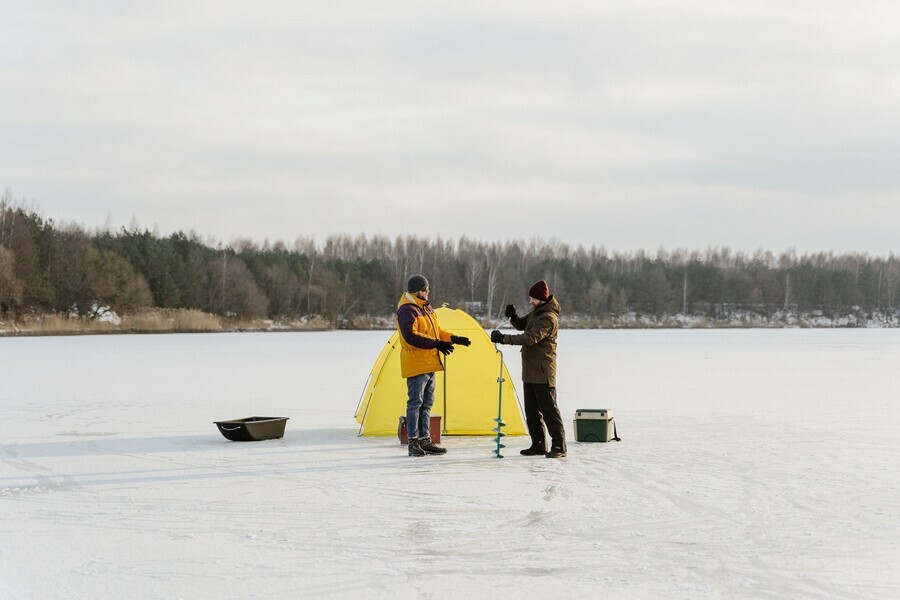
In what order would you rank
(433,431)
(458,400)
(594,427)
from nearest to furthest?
(433,431)
(594,427)
(458,400)


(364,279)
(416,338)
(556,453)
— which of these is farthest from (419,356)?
(364,279)

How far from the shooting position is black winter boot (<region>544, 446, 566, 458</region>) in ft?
28.0

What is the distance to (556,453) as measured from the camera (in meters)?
8.56

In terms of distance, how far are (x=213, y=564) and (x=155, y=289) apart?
5341 centimetres

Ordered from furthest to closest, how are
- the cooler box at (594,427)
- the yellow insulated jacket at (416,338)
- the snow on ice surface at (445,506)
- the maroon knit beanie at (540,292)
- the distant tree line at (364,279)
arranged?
the distant tree line at (364,279)
the cooler box at (594,427)
the maroon knit beanie at (540,292)
the yellow insulated jacket at (416,338)
the snow on ice surface at (445,506)

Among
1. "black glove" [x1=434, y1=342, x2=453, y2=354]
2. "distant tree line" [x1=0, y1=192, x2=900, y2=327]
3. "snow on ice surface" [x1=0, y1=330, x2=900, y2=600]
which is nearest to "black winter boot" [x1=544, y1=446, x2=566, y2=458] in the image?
"snow on ice surface" [x1=0, y1=330, x2=900, y2=600]

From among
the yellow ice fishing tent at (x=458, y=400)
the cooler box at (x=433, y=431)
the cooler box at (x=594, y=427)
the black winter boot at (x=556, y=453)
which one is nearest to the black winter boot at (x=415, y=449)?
the cooler box at (x=433, y=431)

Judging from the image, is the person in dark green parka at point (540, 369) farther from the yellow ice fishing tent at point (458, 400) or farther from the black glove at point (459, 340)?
the yellow ice fishing tent at point (458, 400)

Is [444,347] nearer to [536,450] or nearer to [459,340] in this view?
[459,340]

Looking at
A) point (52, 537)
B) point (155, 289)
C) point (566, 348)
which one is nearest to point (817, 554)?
point (52, 537)

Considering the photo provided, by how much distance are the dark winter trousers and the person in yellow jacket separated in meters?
0.84

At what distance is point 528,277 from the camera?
89.9 meters

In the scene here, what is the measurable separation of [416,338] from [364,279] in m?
63.3

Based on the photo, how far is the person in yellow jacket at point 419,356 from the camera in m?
8.54
